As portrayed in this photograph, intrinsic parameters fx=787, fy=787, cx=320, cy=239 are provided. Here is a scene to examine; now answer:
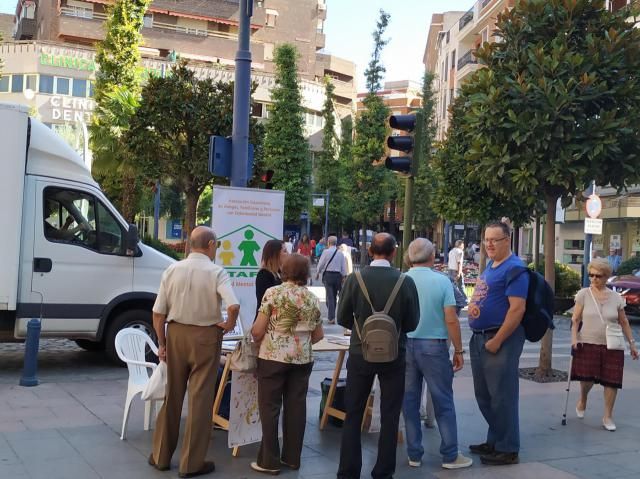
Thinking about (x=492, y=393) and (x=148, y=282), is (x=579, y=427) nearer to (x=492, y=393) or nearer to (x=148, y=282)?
(x=492, y=393)

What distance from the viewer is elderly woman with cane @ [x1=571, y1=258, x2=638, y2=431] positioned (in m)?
7.61

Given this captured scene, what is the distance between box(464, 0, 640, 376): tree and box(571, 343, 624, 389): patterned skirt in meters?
2.37

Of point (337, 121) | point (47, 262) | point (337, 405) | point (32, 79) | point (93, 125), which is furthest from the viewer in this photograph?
point (337, 121)

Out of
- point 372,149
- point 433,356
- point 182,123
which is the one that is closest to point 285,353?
point 433,356

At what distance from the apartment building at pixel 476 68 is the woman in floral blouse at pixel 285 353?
34.3 feet

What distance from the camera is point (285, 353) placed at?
5.62 m

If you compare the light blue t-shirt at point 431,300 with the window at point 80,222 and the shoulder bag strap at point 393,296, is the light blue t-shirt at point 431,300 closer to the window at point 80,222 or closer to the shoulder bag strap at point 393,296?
the shoulder bag strap at point 393,296

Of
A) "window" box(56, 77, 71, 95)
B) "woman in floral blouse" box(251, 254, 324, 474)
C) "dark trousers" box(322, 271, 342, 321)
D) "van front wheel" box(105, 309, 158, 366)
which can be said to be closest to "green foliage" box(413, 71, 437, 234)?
"window" box(56, 77, 71, 95)

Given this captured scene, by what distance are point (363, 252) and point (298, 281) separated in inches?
1553

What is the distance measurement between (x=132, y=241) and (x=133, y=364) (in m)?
3.71

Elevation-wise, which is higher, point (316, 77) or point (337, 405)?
point (316, 77)

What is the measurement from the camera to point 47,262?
9633 mm

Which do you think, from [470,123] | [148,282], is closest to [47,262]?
[148,282]

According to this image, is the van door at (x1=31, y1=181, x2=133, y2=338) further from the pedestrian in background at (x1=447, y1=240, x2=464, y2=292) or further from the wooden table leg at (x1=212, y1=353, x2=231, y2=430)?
the pedestrian in background at (x1=447, y1=240, x2=464, y2=292)
